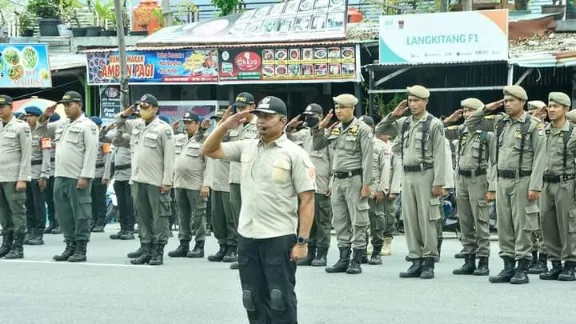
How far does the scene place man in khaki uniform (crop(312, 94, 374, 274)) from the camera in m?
12.9

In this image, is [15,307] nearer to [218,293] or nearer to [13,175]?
[218,293]

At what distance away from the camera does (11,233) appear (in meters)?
14.9

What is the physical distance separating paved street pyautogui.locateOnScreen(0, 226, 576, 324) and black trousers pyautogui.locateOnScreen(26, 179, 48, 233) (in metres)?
3.25

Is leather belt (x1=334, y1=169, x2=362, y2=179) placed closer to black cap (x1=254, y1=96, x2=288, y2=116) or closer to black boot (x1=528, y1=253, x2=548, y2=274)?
black boot (x1=528, y1=253, x2=548, y2=274)

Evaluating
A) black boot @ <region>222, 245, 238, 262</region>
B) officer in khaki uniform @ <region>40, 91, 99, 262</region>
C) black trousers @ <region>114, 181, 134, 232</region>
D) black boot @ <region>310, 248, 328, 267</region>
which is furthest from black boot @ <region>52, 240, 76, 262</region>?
black trousers @ <region>114, 181, 134, 232</region>

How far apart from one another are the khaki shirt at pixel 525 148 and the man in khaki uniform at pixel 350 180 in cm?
155

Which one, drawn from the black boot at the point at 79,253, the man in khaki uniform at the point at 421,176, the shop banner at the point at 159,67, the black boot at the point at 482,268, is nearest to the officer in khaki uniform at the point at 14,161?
the black boot at the point at 79,253

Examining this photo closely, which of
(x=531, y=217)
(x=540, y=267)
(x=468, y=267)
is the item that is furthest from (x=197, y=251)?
(x=531, y=217)

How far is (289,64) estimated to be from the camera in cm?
2345

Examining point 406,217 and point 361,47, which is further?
point 361,47

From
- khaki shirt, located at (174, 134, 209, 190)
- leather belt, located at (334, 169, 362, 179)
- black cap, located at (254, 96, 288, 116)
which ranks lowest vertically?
khaki shirt, located at (174, 134, 209, 190)

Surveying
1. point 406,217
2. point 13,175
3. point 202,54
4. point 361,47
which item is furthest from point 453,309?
point 202,54

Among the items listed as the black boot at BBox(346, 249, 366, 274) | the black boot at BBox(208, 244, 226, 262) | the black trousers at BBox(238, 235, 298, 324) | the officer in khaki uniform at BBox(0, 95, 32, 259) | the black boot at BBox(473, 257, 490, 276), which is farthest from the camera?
the black boot at BBox(208, 244, 226, 262)

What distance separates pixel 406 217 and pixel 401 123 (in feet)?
3.49
